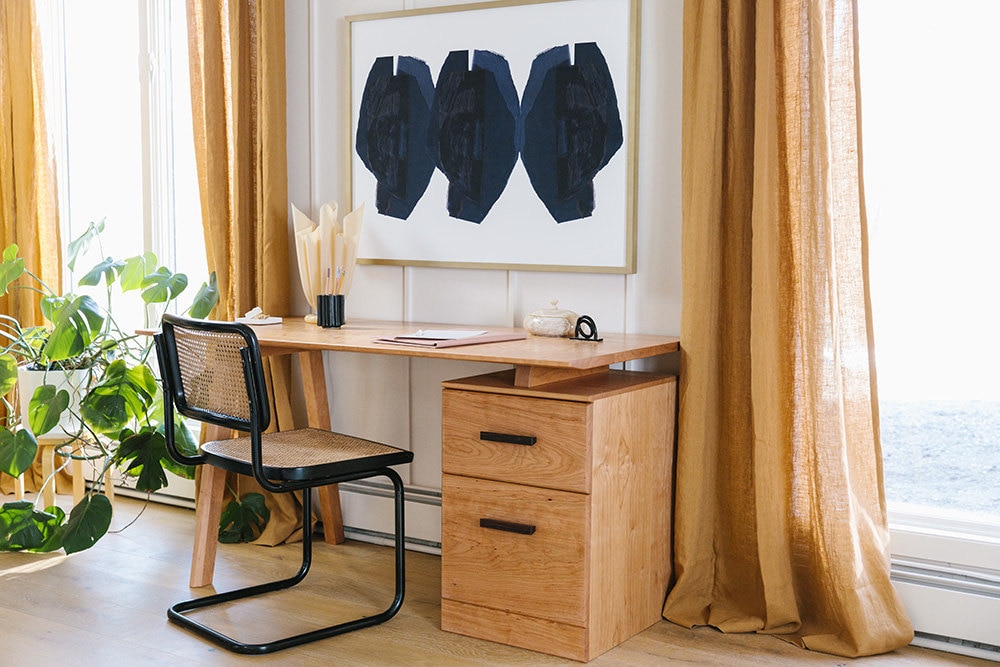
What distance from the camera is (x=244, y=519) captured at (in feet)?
10.5

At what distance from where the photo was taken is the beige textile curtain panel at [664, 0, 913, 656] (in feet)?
7.91

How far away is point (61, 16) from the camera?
391 cm

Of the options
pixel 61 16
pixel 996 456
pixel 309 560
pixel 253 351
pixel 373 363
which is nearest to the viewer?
pixel 253 351

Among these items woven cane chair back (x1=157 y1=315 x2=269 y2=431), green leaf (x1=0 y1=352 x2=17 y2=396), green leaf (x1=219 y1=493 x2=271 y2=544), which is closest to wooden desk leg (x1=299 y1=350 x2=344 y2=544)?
green leaf (x1=219 y1=493 x2=271 y2=544)

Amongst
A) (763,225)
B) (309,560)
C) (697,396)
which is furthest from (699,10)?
(309,560)

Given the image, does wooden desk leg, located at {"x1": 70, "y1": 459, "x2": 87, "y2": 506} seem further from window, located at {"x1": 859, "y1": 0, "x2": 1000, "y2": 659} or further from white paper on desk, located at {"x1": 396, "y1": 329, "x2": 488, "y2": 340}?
window, located at {"x1": 859, "y1": 0, "x2": 1000, "y2": 659}

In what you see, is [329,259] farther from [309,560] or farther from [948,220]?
[948,220]

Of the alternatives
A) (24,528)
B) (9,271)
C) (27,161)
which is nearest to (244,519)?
(24,528)

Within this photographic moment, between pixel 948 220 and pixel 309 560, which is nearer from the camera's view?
pixel 948 220

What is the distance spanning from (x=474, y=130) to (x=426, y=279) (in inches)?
18.0

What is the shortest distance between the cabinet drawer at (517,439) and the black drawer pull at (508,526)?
95 mm

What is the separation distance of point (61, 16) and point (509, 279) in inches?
84.2

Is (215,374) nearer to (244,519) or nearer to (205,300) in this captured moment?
(205,300)

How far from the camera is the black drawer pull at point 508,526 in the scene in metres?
2.37
